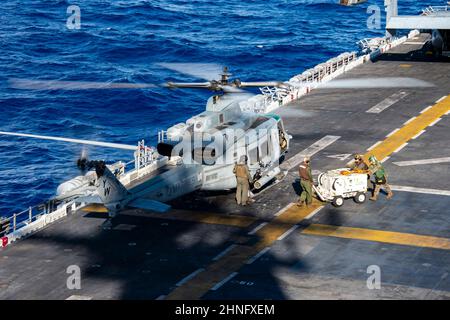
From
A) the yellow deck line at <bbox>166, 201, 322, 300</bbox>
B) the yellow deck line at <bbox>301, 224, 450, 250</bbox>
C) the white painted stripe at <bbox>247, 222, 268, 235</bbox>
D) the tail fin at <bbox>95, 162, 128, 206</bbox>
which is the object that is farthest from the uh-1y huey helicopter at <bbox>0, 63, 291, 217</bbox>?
the yellow deck line at <bbox>301, 224, 450, 250</bbox>

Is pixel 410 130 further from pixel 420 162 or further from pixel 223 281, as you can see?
pixel 223 281

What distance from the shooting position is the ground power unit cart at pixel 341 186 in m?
37.3

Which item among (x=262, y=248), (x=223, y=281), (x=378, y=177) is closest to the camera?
(x=223, y=281)

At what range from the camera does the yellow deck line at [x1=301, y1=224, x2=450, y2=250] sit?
33656mm

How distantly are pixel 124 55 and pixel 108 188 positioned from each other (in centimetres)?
5783

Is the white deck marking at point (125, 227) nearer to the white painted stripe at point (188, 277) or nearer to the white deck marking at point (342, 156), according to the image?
the white painted stripe at point (188, 277)

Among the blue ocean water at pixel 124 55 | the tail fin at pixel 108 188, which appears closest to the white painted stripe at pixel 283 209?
the tail fin at pixel 108 188

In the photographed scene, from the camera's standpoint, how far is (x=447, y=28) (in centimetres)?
6319

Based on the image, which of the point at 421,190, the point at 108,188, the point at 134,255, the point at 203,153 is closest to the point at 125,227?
the point at 134,255

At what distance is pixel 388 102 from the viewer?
2163 inches

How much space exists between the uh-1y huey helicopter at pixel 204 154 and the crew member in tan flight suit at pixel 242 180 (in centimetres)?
44

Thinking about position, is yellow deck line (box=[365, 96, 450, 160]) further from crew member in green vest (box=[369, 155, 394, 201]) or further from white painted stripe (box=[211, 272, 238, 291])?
white painted stripe (box=[211, 272, 238, 291])
